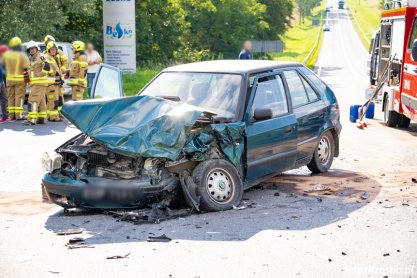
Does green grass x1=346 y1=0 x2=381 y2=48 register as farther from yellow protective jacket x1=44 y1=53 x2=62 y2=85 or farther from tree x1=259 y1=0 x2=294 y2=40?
yellow protective jacket x1=44 y1=53 x2=62 y2=85

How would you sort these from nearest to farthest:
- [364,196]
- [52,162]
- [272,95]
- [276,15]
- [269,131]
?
1. [52,162]
2. [269,131]
3. [364,196]
4. [272,95]
5. [276,15]

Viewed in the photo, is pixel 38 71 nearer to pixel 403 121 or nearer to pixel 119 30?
pixel 403 121

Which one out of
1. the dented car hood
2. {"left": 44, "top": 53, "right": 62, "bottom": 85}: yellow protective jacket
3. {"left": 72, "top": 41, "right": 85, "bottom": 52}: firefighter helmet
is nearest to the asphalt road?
the dented car hood

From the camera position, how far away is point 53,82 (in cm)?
1570

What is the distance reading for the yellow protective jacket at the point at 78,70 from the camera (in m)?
16.3

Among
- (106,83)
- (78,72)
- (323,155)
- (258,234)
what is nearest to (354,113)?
(78,72)

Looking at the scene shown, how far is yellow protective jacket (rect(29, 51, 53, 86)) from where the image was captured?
15219 millimetres

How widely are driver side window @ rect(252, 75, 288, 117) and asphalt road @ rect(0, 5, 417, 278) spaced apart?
1.00 metres

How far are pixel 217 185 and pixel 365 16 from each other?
136888 millimetres

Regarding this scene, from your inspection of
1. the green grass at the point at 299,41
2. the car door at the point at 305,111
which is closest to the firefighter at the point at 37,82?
the car door at the point at 305,111

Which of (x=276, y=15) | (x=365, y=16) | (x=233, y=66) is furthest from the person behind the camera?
(x=365, y=16)

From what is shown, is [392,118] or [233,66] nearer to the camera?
[233,66]

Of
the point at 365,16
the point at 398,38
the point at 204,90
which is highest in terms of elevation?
the point at 365,16

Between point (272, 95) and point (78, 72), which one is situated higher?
point (272, 95)
